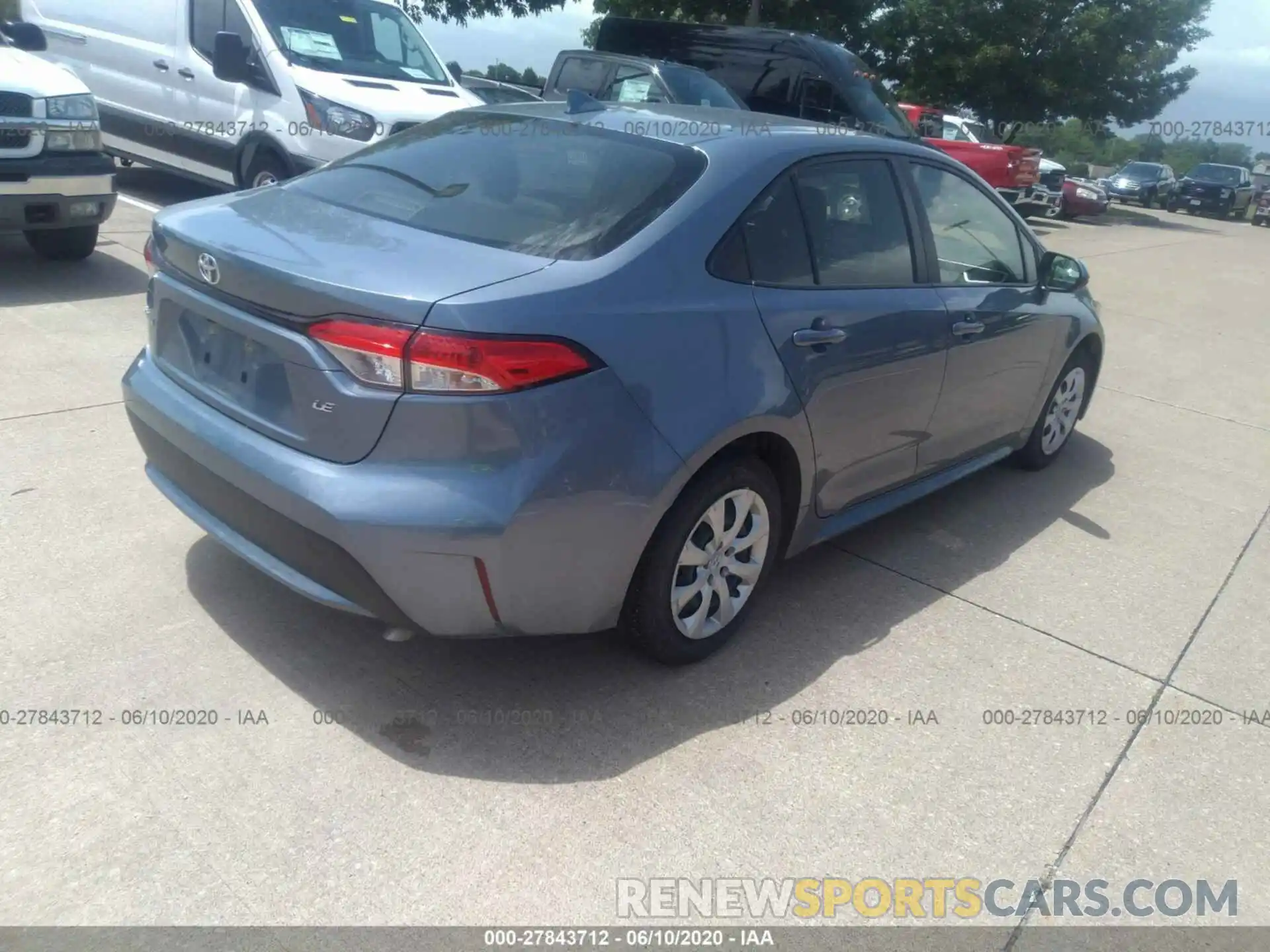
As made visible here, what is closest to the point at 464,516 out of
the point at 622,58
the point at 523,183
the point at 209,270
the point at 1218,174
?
the point at 209,270

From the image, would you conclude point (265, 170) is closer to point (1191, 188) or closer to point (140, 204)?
point (140, 204)

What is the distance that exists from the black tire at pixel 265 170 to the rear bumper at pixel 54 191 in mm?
1448

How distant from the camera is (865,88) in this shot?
497 inches

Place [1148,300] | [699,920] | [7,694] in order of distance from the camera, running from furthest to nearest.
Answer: [1148,300] → [7,694] → [699,920]

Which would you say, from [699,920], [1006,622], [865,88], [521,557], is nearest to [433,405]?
[521,557]

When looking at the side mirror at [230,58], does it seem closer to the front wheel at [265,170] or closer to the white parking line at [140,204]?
the front wheel at [265,170]

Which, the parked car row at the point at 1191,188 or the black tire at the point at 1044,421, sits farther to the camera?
the parked car row at the point at 1191,188

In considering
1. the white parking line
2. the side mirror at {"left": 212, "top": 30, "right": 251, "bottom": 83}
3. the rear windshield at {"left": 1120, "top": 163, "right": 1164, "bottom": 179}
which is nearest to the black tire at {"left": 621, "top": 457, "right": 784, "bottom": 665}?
the side mirror at {"left": 212, "top": 30, "right": 251, "bottom": 83}

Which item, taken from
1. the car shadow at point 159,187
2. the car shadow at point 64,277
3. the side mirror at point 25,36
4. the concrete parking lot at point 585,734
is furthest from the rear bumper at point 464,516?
the car shadow at point 159,187

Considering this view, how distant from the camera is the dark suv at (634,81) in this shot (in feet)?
36.2

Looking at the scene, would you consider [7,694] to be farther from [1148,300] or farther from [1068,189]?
[1068,189]

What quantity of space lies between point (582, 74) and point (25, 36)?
6.30 meters

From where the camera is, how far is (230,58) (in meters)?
7.98

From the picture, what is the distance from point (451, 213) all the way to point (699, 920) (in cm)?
204
